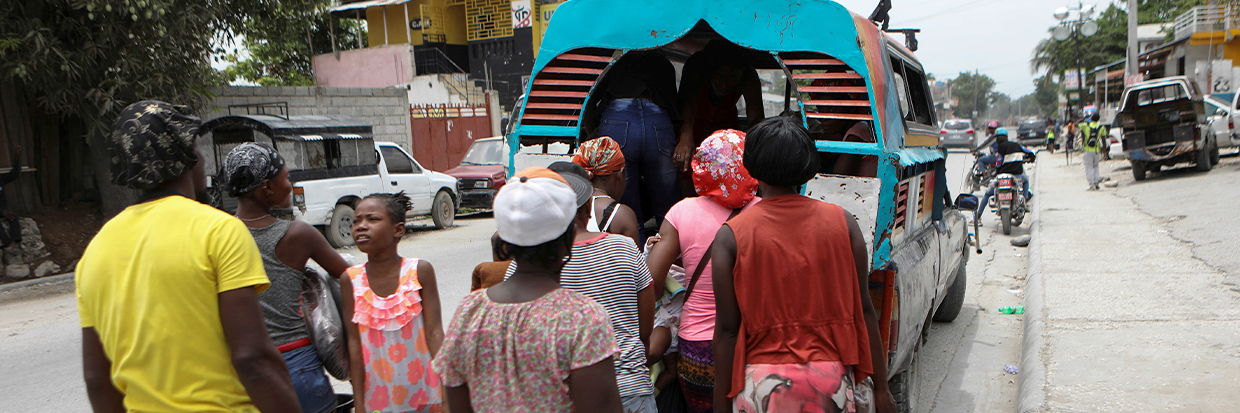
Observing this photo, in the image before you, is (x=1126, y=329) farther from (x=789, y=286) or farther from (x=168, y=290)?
(x=168, y=290)

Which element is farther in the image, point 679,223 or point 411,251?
point 411,251

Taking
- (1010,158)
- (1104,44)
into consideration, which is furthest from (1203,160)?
(1104,44)

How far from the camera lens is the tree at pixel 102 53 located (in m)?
8.55

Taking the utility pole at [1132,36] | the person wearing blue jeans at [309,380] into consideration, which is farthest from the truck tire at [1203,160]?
the person wearing blue jeans at [309,380]

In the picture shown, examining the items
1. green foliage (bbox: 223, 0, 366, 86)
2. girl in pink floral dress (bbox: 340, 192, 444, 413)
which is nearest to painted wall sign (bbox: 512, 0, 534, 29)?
green foliage (bbox: 223, 0, 366, 86)

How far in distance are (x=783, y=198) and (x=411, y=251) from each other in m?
9.41

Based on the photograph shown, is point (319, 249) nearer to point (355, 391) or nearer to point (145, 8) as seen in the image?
point (355, 391)

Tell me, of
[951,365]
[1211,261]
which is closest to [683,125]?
[951,365]

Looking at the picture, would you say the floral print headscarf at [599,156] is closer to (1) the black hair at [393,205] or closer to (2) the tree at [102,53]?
(1) the black hair at [393,205]

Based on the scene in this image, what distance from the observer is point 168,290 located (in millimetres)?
1815

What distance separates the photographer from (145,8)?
900 centimetres

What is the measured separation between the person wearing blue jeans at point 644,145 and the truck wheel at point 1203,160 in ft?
51.8

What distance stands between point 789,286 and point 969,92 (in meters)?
137

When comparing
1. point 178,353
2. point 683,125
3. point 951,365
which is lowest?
point 951,365
